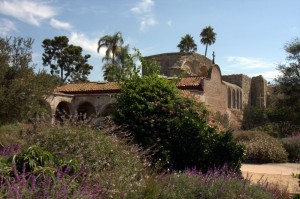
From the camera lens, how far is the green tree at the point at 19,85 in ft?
36.8

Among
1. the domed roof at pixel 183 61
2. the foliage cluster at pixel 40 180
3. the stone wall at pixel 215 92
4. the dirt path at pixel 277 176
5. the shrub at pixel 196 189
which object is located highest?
the domed roof at pixel 183 61

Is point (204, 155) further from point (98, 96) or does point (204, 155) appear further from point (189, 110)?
point (98, 96)

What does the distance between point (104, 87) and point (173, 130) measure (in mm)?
22815

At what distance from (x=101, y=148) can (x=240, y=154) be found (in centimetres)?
360

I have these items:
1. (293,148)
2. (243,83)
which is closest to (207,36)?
(243,83)

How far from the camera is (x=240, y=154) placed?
27.4ft

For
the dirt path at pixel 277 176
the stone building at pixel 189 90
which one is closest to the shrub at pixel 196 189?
the dirt path at pixel 277 176

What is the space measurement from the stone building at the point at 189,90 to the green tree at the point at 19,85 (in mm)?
9311

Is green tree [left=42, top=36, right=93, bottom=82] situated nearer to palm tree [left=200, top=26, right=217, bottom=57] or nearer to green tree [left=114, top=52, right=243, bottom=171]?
palm tree [left=200, top=26, right=217, bottom=57]

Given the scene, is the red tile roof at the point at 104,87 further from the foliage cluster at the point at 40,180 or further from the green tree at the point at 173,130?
the foliage cluster at the point at 40,180

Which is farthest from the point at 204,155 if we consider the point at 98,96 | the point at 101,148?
the point at 98,96

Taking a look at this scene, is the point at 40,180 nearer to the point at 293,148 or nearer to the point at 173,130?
the point at 173,130

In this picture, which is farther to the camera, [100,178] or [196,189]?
[196,189]

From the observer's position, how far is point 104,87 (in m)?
31.0
